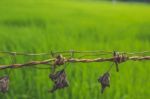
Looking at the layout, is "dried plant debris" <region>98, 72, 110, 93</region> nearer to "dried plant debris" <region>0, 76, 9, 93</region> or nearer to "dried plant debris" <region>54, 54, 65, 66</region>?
"dried plant debris" <region>54, 54, 65, 66</region>

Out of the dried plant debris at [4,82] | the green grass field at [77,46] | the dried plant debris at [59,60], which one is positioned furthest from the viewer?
the green grass field at [77,46]

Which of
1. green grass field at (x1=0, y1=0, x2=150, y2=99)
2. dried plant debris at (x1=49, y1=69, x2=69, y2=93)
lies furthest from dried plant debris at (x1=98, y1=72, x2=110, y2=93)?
green grass field at (x1=0, y1=0, x2=150, y2=99)

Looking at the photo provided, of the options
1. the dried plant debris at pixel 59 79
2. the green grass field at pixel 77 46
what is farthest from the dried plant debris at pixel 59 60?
the green grass field at pixel 77 46

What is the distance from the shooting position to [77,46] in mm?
4000

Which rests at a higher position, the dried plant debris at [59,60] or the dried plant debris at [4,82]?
the dried plant debris at [59,60]

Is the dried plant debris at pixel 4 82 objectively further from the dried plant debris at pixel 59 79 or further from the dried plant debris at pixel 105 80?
the dried plant debris at pixel 105 80

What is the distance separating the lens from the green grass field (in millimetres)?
2902

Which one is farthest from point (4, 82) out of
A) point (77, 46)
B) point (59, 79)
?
point (77, 46)

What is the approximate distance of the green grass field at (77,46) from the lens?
290 centimetres

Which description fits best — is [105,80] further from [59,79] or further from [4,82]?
[4,82]

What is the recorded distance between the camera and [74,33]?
4.90 metres

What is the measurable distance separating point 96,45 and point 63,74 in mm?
2756

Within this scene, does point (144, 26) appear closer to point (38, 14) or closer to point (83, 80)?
point (38, 14)

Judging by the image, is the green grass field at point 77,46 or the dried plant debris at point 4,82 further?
the green grass field at point 77,46
